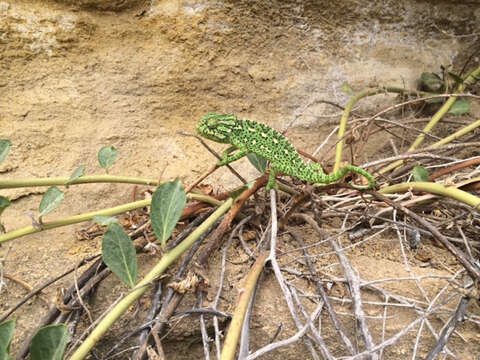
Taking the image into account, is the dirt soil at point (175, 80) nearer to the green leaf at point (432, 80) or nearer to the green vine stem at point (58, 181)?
the green leaf at point (432, 80)

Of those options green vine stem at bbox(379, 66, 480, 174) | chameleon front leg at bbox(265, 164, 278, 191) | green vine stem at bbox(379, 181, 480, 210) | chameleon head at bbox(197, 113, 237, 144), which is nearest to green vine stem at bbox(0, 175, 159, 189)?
chameleon head at bbox(197, 113, 237, 144)

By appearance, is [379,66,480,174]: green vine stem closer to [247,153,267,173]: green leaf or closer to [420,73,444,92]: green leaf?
[420,73,444,92]: green leaf

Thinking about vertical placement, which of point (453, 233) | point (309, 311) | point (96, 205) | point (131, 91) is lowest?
point (96, 205)

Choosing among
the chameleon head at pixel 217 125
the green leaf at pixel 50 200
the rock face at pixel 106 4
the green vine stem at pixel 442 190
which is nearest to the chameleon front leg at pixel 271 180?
the chameleon head at pixel 217 125

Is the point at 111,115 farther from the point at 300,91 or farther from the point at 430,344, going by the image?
the point at 430,344

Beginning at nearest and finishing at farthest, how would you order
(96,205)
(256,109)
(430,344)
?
(430,344) → (96,205) → (256,109)

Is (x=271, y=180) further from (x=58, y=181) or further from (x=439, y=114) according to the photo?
(x=439, y=114)

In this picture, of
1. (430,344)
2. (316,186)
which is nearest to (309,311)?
(430,344)
